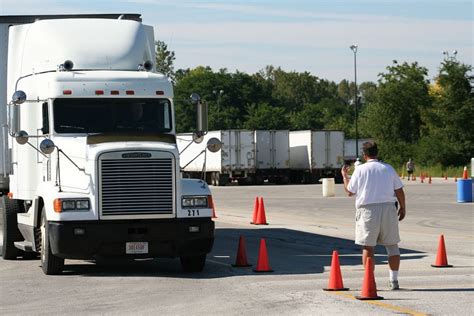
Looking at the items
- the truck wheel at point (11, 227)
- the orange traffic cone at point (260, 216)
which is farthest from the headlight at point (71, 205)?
the orange traffic cone at point (260, 216)

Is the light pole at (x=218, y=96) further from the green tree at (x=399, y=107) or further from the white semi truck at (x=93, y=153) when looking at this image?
the white semi truck at (x=93, y=153)

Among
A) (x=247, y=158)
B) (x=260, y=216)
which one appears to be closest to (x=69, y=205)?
→ (x=260, y=216)

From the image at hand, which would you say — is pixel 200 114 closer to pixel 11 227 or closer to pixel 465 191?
pixel 11 227

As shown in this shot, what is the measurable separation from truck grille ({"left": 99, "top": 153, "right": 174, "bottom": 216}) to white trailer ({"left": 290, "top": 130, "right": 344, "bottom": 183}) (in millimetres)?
57272

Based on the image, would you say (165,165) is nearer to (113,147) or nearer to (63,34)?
(113,147)

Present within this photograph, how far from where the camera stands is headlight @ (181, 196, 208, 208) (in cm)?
1747

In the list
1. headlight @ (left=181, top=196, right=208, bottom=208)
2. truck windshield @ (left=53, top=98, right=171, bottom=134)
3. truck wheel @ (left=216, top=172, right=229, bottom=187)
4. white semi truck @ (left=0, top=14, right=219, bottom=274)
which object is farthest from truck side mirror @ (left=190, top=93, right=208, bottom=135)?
truck wheel @ (left=216, top=172, right=229, bottom=187)

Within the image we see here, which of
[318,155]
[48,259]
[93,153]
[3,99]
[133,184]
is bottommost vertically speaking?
[48,259]

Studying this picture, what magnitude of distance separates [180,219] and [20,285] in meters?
2.53

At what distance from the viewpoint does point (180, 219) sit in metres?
17.4

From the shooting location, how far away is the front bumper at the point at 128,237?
1694 cm

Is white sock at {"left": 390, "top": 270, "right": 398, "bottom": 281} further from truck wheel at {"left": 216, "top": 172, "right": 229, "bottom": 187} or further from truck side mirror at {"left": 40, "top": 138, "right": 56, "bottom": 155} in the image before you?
truck wheel at {"left": 216, "top": 172, "right": 229, "bottom": 187}

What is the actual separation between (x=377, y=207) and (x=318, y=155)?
59.6 m

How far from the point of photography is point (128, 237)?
17078 mm
